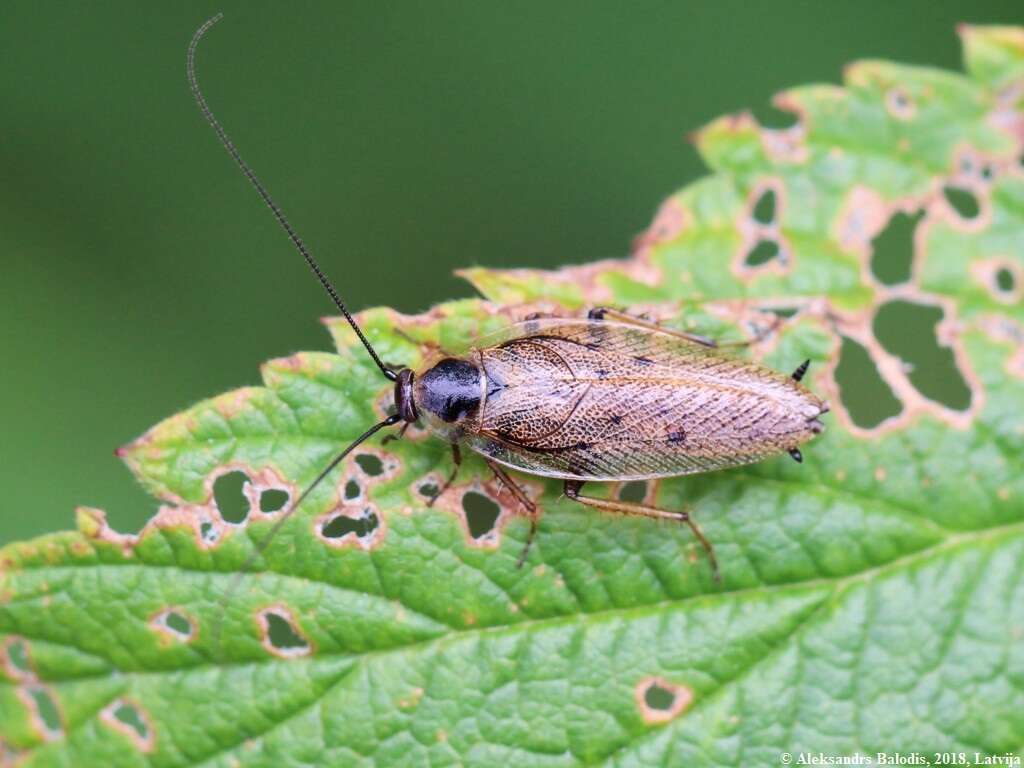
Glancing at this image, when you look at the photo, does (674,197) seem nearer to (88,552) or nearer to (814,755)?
(814,755)

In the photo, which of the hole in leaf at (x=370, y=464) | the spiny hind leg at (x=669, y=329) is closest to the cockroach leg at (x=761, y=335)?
the spiny hind leg at (x=669, y=329)

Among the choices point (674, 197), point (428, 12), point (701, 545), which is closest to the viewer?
point (701, 545)

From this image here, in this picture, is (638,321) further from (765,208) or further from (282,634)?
(282,634)

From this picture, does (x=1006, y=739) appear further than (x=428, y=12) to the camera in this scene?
No

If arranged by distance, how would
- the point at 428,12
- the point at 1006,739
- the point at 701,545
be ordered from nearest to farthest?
the point at 1006,739
the point at 701,545
the point at 428,12

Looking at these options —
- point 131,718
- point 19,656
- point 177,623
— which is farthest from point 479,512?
point 19,656

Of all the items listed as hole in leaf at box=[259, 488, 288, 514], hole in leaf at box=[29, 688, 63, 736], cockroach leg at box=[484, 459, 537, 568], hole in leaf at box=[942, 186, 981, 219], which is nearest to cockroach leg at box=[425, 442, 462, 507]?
cockroach leg at box=[484, 459, 537, 568]

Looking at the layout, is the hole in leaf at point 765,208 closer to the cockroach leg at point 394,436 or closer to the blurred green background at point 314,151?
the blurred green background at point 314,151

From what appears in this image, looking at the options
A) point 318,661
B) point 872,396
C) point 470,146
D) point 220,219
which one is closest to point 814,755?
point 872,396
